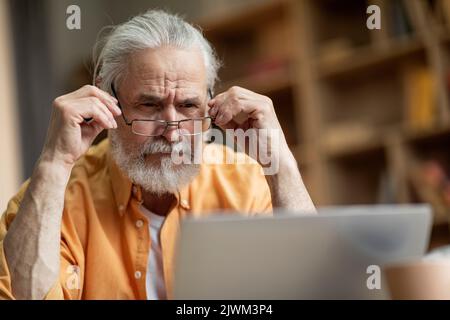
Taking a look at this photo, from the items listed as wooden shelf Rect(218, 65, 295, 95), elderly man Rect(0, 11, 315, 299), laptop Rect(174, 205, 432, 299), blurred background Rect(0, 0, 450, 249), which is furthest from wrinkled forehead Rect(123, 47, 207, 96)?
wooden shelf Rect(218, 65, 295, 95)

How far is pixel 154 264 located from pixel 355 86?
8.23 feet

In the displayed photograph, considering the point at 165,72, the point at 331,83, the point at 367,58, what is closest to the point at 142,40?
the point at 165,72

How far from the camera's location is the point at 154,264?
173 cm

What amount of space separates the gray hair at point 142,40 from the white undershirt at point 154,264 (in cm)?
30

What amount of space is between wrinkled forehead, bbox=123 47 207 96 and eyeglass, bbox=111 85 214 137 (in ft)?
0.20

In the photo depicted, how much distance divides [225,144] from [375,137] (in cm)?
194

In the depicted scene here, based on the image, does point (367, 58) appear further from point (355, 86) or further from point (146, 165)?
point (146, 165)

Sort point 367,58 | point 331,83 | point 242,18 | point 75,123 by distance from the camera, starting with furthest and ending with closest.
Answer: point 242,18, point 331,83, point 367,58, point 75,123

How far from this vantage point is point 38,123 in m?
4.27

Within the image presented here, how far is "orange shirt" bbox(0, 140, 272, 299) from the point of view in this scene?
1.67m

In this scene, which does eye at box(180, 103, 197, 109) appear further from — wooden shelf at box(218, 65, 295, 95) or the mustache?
wooden shelf at box(218, 65, 295, 95)
